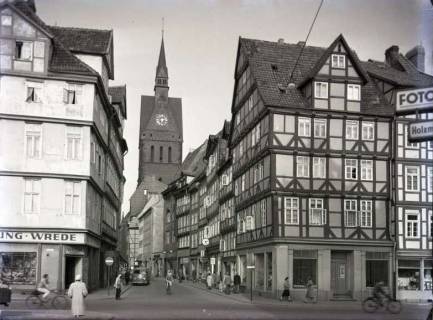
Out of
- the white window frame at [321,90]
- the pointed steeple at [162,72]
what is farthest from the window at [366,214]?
the pointed steeple at [162,72]

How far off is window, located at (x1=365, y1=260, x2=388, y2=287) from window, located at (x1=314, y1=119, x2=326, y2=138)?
5.03 m

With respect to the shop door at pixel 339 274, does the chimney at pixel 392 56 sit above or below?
above

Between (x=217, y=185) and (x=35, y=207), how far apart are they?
3589cm

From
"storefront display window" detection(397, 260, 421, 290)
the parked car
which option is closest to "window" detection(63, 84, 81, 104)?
"storefront display window" detection(397, 260, 421, 290)

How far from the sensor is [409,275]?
87.9 feet

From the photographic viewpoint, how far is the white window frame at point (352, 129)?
26.1m

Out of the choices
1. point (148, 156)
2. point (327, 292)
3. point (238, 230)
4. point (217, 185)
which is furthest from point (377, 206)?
point (217, 185)

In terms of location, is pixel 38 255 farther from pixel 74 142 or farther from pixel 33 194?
pixel 74 142

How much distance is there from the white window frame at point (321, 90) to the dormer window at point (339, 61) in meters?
1.02

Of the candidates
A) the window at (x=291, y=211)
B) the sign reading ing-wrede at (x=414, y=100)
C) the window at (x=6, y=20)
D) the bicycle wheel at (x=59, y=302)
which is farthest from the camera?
the window at (x=291, y=211)

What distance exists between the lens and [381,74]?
28469 mm

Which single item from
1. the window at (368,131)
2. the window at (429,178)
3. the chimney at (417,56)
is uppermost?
the chimney at (417,56)

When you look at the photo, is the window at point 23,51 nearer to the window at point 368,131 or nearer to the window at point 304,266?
the window at point 368,131

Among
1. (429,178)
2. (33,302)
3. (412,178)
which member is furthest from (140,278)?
(33,302)
